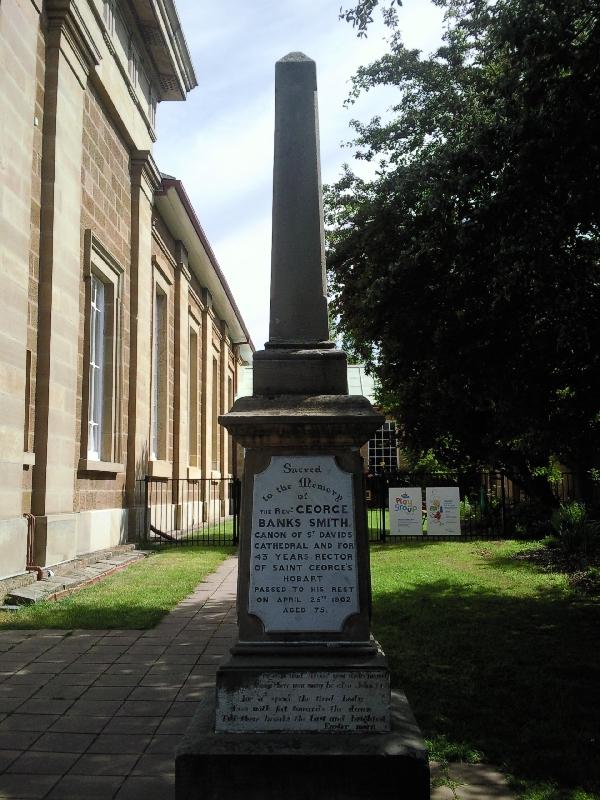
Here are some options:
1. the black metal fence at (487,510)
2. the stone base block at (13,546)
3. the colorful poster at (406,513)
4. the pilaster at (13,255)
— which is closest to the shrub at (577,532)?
the black metal fence at (487,510)

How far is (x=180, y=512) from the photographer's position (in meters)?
18.1

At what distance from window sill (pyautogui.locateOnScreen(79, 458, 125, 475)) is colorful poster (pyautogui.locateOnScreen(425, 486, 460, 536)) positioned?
6.70 metres

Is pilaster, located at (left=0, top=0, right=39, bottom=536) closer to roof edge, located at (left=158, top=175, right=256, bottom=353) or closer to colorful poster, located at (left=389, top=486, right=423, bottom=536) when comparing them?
roof edge, located at (left=158, top=175, right=256, bottom=353)

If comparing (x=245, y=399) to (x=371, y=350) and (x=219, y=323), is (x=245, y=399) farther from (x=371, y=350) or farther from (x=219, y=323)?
(x=219, y=323)

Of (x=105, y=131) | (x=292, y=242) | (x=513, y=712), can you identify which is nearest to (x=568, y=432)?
→ (x=513, y=712)

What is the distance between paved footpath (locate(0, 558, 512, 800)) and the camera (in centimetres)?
353

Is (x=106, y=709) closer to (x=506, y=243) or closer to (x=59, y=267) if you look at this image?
(x=506, y=243)

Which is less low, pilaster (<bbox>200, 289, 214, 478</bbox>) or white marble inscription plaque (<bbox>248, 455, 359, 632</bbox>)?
pilaster (<bbox>200, 289, 214, 478</bbox>)

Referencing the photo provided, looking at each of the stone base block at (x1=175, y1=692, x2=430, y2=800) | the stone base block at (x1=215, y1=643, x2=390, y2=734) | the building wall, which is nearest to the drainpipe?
the building wall

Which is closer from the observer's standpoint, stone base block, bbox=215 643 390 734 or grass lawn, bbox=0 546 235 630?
stone base block, bbox=215 643 390 734

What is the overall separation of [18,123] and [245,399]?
21.8ft

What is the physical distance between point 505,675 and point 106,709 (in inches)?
113

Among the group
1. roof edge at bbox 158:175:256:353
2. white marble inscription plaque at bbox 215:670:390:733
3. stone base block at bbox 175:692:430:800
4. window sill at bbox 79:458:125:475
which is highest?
roof edge at bbox 158:175:256:353

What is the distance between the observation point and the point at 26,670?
18.2 feet
